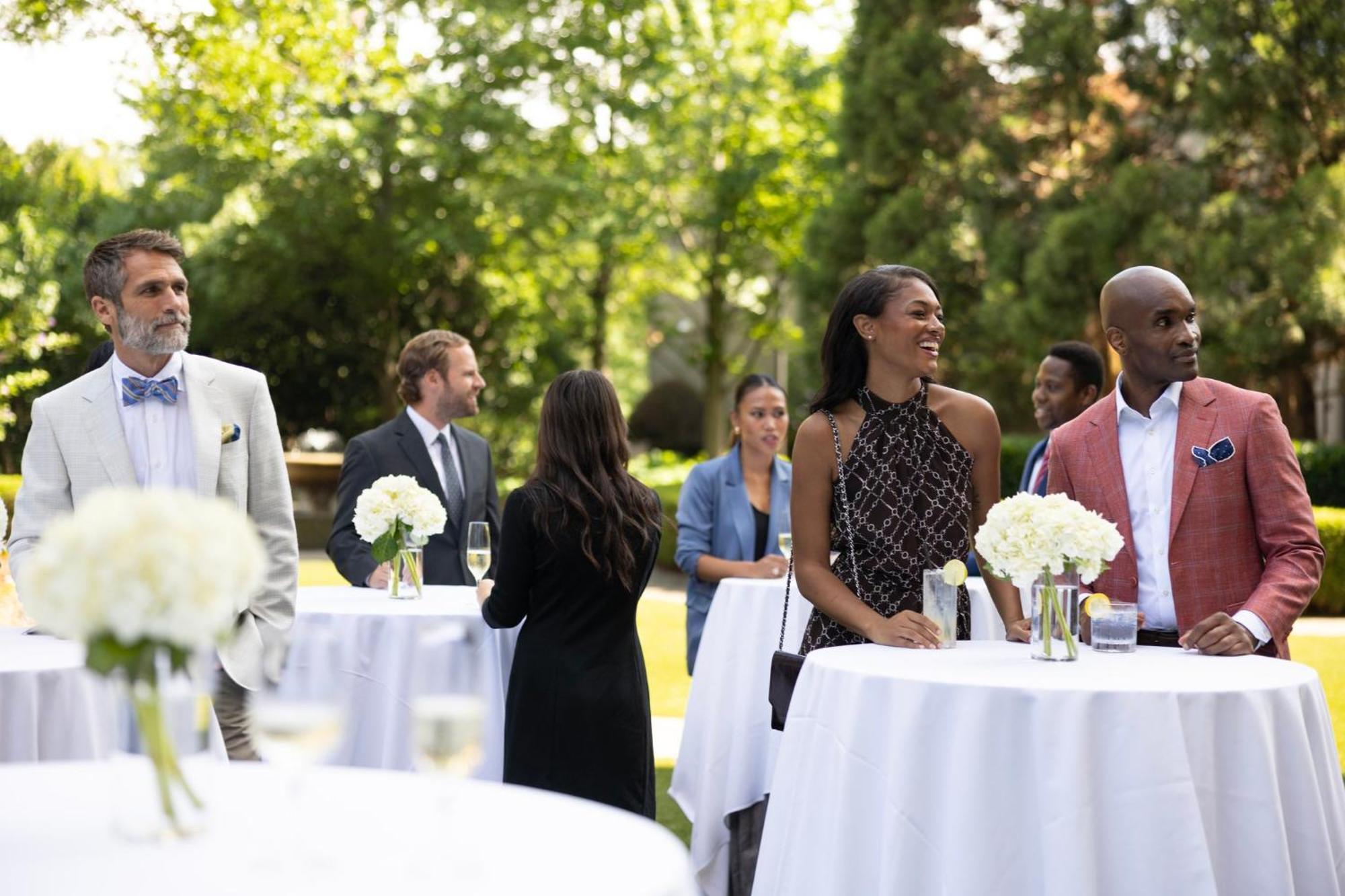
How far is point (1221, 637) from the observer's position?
423 cm

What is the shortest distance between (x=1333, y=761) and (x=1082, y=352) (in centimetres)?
437

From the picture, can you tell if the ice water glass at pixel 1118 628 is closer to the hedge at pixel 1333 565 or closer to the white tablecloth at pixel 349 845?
the white tablecloth at pixel 349 845

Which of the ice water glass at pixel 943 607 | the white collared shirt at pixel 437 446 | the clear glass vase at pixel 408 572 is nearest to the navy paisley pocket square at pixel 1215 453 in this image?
the ice water glass at pixel 943 607

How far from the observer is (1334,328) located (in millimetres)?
19344

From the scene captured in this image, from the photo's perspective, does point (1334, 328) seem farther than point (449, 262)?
No

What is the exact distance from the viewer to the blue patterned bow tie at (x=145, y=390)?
460 cm

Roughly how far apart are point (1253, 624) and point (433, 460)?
4.17m

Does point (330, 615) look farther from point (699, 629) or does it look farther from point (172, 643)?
point (172, 643)

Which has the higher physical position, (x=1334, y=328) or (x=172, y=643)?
(x=1334, y=328)

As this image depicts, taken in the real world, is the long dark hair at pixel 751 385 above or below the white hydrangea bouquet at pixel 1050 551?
above

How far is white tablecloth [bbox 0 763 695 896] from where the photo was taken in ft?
6.67

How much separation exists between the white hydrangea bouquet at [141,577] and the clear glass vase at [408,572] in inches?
180

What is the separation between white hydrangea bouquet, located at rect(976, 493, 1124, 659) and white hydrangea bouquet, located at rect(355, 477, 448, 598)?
9.74ft

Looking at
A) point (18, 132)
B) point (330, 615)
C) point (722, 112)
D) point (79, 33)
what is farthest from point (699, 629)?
point (722, 112)
